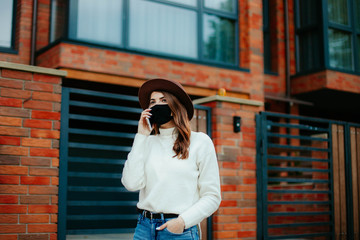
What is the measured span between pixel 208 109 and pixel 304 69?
22.7 feet

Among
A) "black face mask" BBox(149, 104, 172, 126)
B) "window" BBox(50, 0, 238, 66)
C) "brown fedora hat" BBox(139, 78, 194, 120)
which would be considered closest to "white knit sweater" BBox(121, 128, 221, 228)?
"black face mask" BBox(149, 104, 172, 126)

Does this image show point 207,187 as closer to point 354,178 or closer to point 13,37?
point 354,178

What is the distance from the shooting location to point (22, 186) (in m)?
4.03

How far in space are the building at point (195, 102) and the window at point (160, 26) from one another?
24 mm

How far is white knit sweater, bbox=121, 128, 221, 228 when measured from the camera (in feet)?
8.82

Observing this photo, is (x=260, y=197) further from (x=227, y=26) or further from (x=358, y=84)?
(x=358, y=84)

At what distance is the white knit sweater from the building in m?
1.66

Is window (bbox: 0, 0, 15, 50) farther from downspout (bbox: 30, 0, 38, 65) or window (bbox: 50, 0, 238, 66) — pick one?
window (bbox: 50, 0, 238, 66)

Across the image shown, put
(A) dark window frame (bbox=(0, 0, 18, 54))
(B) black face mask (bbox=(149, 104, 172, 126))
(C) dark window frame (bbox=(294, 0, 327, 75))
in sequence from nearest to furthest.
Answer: (B) black face mask (bbox=(149, 104, 172, 126)), (A) dark window frame (bbox=(0, 0, 18, 54)), (C) dark window frame (bbox=(294, 0, 327, 75))

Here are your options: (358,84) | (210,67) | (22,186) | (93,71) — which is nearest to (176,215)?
(22,186)

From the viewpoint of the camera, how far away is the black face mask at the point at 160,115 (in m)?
2.88

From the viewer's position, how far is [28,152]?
13.4ft

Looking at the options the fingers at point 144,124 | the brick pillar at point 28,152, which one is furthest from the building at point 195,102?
the fingers at point 144,124

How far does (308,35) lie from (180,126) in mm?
9613
